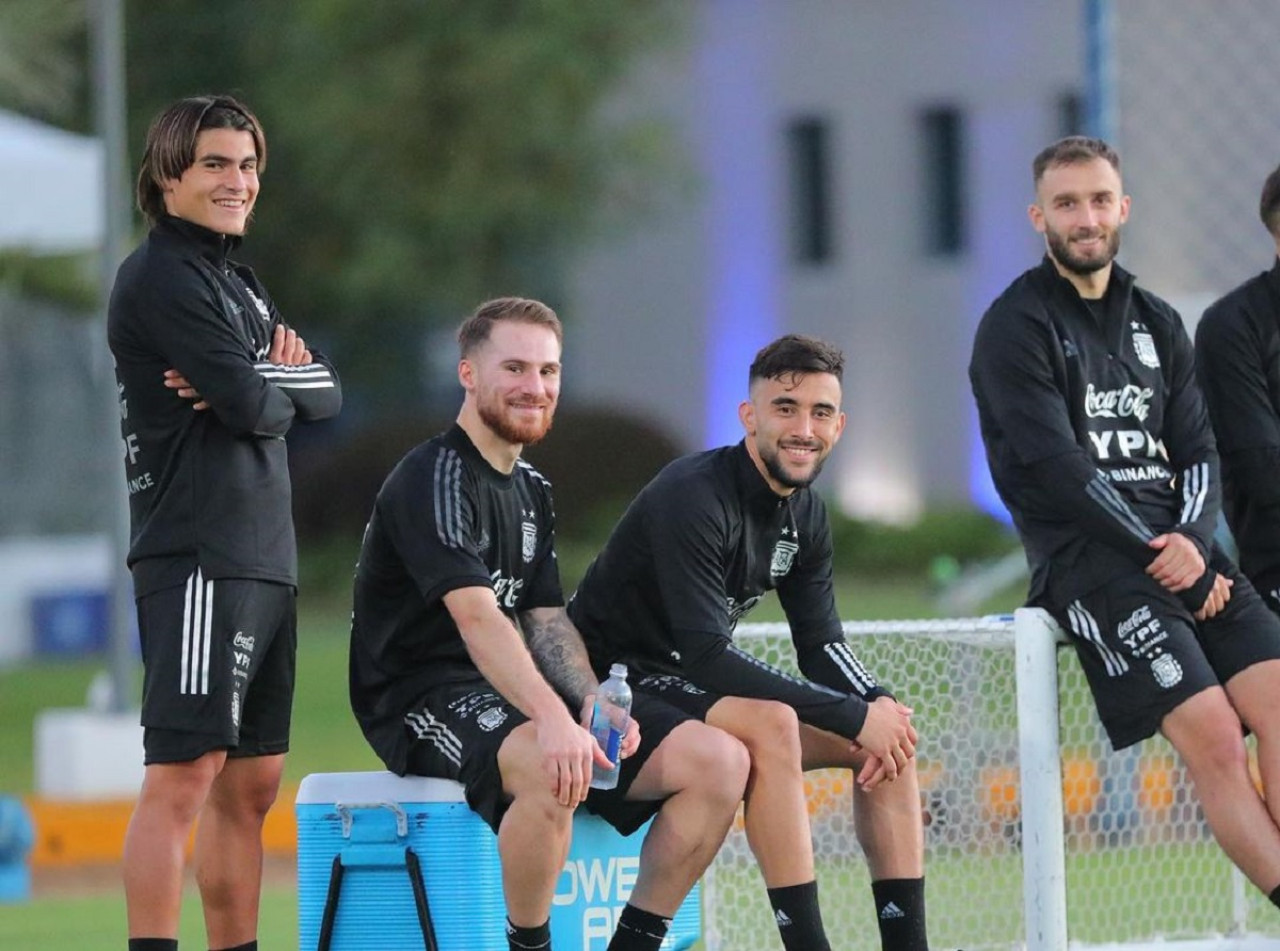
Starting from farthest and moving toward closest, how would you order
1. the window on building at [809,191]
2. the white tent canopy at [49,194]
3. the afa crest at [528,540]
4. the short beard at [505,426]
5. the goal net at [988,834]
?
the window on building at [809,191] → the white tent canopy at [49,194] → the goal net at [988,834] → the afa crest at [528,540] → the short beard at [505,426]

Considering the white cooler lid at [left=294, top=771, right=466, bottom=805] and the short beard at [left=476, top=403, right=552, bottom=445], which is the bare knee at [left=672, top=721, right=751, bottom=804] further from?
the short beard at [left=476, top=403, right=552, bottom=445]

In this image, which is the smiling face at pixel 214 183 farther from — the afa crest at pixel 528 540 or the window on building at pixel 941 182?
the window on building at pixel 941 182

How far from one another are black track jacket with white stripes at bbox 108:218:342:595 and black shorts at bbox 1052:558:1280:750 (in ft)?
6.67

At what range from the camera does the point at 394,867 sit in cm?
551

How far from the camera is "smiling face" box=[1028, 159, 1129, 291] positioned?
638 cm

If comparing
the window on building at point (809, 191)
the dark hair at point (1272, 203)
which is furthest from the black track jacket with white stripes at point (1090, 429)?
the window on building at point (809, 191)

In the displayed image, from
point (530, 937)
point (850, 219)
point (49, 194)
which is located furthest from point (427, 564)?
point (850, 219)

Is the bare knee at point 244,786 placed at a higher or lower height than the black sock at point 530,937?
higher

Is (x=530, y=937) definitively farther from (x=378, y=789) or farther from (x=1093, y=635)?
(x=1093, y=635)

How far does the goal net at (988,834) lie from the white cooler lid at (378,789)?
50.9 inches

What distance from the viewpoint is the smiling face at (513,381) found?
5609mm

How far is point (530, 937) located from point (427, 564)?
2.74ft

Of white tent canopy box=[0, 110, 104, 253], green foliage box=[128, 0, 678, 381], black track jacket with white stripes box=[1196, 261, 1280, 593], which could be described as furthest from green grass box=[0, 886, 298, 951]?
green foliage box=[128, 0, 678, 381]

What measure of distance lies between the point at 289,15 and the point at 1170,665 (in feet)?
78.6
